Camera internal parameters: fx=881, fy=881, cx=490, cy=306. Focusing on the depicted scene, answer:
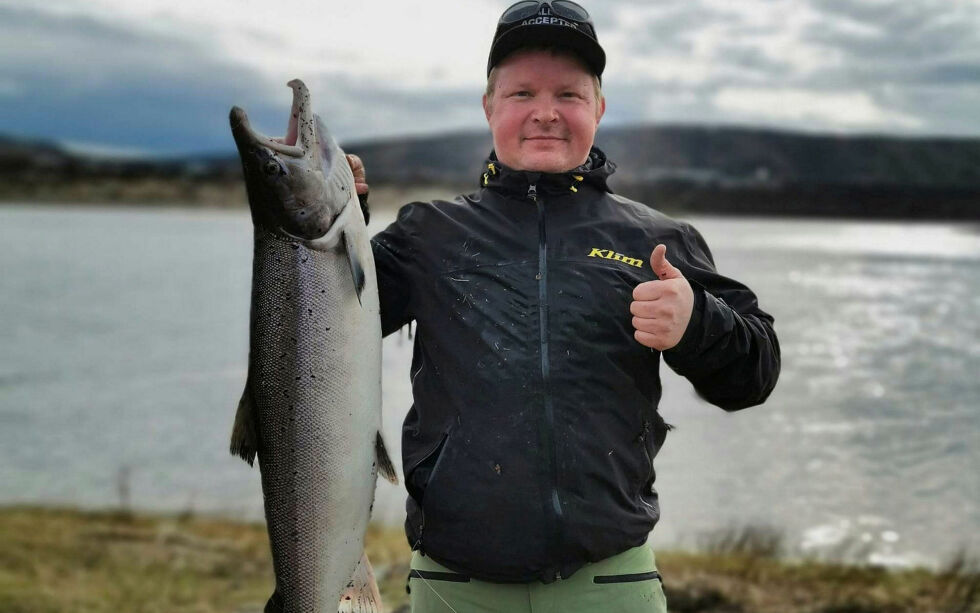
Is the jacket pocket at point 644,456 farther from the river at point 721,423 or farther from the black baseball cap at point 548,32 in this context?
the river at point 721,423

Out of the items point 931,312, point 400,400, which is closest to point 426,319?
point 400,400

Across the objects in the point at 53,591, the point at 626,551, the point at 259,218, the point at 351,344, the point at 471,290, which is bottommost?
the point at 53,591

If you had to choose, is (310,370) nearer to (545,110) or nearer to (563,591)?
(563,591)

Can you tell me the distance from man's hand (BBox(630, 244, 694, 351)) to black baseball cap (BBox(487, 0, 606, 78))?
35.0 inches

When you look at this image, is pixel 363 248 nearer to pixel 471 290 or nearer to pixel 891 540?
pixel 471 290

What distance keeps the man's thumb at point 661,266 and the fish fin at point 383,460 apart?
1080 millimetres

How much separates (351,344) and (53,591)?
6.30 metres

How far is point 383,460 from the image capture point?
2.99 m

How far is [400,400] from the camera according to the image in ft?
67.4

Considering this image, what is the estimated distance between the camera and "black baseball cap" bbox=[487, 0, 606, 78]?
124 inches

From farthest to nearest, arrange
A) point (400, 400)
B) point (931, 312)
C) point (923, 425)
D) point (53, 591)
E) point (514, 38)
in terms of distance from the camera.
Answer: point (931, 312) < point (400, 400) < point (923, 425) < point (53, 591) < point (514, 38)

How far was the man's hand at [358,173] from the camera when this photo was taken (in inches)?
128

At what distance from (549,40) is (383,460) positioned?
1596mm

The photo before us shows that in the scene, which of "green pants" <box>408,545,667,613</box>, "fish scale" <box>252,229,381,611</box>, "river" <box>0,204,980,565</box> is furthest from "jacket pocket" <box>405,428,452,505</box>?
"river" <box>0,204,980,565</box>
